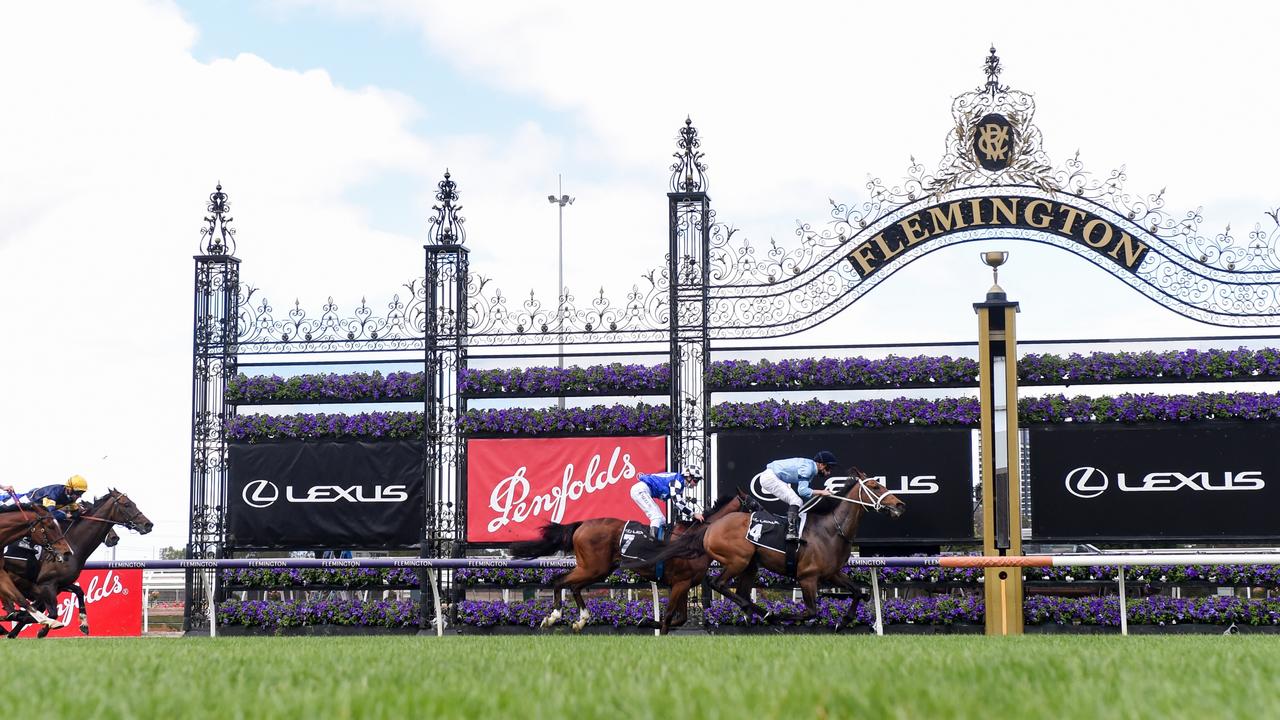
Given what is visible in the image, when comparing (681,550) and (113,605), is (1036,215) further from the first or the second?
(113,605)

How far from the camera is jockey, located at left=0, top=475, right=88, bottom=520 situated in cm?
1482

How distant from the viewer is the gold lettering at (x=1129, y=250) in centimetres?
1728

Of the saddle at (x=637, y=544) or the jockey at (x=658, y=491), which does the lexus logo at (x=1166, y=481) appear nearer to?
the jockey at (x=658, y=491)

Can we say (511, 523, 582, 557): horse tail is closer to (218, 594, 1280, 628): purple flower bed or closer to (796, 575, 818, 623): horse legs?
(218, 594, 1280, 628): purple flower bed

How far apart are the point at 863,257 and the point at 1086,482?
398 centimetres

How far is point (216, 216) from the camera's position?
63.8 feet

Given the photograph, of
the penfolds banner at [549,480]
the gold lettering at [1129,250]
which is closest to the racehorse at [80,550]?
the penfolds banner at [549,480]

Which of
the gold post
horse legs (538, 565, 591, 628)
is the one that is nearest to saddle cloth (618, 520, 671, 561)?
horse legs (538, 565, 591, 628)

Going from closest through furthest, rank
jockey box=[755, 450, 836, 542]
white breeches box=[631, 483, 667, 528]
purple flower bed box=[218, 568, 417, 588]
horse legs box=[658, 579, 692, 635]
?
horse legs box=[658, 579, 692, 635], jockey box=[755, 450, 836, 542], white breeches box=[631, 483, 667, 528], purple flower bed box=[218, 568, 417, 588]

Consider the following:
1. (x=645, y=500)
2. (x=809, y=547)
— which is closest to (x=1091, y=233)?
(x=809, y=547)

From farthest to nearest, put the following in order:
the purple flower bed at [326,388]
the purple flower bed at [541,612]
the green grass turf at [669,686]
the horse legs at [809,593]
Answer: the purple flower bed at [326,388] → the purple flower bed at [541,612] → the horse legs at [809,593] → the green grass turf at [669,686]

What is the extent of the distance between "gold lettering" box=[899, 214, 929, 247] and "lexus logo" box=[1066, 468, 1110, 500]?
3.51 m

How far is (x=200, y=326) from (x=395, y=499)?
12.3 ft

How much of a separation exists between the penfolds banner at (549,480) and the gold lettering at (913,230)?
4.10m
